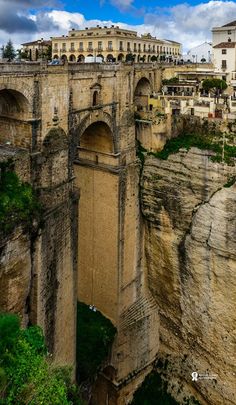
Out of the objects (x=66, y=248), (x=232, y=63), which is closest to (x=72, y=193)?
(x=66, y=248)

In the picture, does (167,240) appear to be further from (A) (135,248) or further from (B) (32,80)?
(B) (32,80)

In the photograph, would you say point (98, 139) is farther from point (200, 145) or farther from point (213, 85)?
point (213, 85)

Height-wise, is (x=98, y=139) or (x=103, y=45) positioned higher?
(x=103, y=45)

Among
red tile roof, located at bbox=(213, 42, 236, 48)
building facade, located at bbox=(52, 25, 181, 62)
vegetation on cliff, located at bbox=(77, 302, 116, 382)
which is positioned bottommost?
vegetation on cliff, located at bbox=(77, 302, 116, 382)

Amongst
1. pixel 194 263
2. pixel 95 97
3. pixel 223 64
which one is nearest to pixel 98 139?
pixel 95 97

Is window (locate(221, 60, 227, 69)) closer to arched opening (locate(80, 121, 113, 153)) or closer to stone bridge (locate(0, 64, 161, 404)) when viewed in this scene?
stone bridge (locate(0, 64, 161, 404))

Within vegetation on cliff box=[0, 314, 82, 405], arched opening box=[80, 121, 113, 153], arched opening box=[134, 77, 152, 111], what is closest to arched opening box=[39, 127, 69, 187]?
arched opening box=[80, 121, 113, 153]

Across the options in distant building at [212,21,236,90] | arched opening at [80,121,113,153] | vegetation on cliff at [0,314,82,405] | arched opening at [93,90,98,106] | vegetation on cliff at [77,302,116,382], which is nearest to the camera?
vegetation on cliff at [0,314,82,405]

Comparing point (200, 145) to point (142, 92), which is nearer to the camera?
point (200, 145)
